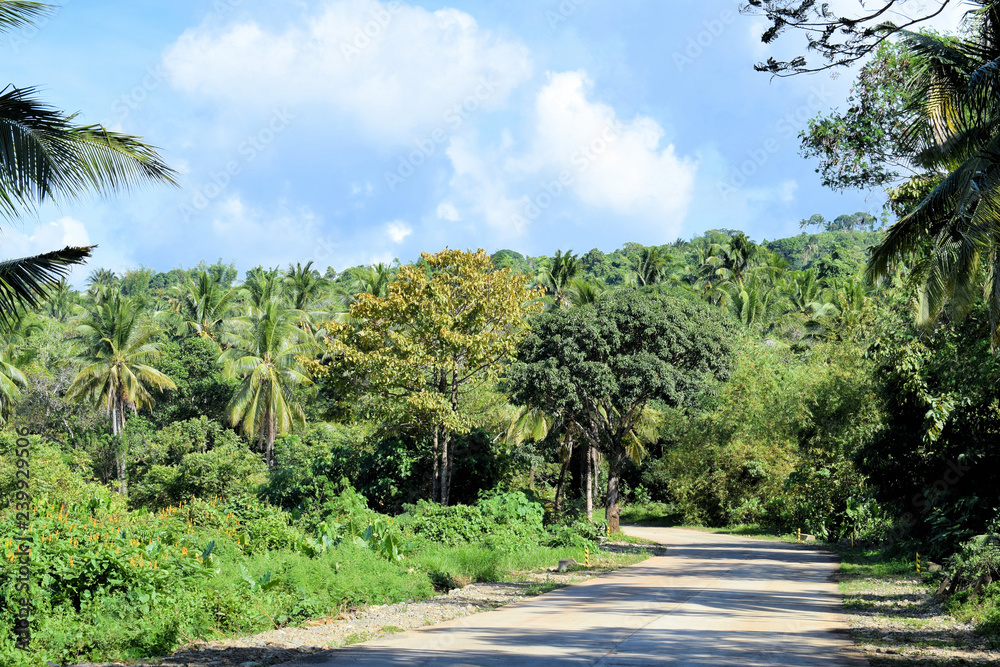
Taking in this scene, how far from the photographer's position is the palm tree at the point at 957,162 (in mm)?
10352

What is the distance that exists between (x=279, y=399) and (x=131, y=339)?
8.50 m

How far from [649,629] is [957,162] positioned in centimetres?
854

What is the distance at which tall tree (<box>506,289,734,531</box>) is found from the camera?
952 inches

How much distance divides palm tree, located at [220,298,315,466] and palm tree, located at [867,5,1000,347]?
32.1 m

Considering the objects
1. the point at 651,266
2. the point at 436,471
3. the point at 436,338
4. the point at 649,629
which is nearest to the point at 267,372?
the point at 436,471

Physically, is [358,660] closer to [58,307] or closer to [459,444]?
[459,444]

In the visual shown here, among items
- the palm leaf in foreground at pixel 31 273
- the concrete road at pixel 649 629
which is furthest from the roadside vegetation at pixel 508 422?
the concrete road at pixel 649 629

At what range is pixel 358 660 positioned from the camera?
8625 mm

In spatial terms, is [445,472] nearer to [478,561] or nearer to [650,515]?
[478,561]

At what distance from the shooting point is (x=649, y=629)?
35.9 feet

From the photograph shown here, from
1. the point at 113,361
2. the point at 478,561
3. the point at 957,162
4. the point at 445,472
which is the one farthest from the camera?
the point at 113,361

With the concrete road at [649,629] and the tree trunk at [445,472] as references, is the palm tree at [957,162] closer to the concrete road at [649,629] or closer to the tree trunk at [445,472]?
the concrete road at [649,629]

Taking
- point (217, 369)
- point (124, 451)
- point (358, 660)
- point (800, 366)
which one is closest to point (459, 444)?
point (800, 366)

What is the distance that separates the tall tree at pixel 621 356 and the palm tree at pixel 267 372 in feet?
60.9
